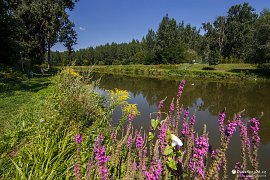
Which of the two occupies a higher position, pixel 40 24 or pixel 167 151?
pixel 40 24

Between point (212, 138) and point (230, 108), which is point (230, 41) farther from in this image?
point (212, 138)

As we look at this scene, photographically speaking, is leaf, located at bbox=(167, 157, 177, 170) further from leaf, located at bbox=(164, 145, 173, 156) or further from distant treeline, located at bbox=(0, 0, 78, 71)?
distant treeline, located at bbox=(0, 0, 78, 71)

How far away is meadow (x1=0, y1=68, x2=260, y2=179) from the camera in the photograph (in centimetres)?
253

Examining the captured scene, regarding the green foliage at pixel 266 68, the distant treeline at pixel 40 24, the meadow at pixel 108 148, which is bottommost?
the meadow at pixel 108 148

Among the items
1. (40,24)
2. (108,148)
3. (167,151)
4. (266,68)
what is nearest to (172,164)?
(167,151)

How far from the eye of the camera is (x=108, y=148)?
5.71 meters

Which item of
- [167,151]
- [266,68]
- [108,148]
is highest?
[266,68]

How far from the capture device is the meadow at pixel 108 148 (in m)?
2.53

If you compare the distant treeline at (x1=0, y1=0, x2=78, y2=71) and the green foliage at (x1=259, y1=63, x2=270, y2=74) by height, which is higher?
the distant treeline at (x1=0, y1=0, x2=78, y2=71)

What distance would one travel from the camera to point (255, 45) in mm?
44719

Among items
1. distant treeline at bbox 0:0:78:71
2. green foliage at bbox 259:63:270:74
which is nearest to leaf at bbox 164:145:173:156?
distant treeline at bbox 0:0:78:71

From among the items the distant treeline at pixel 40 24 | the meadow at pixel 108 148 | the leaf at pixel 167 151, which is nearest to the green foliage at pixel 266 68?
the distant treeline at pixel 40 24

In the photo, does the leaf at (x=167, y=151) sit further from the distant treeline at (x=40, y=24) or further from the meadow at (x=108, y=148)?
the distant treeline at (x=40, y=24)

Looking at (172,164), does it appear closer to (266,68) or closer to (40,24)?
(40,24)
